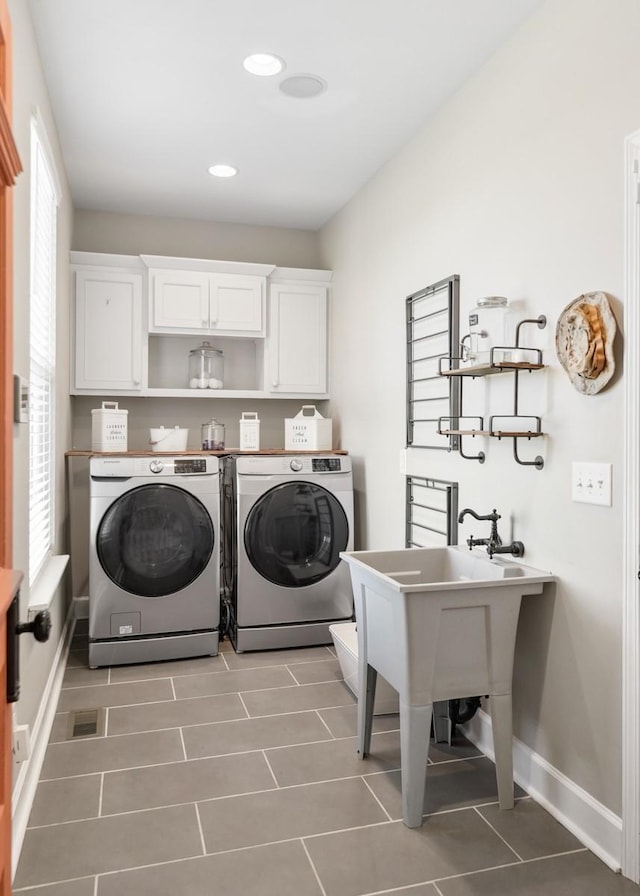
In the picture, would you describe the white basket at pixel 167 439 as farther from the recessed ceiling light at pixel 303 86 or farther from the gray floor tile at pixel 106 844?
the gray floor tile at pixel 106 844

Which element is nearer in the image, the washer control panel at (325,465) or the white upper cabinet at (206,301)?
the washer control panel at (325,465)

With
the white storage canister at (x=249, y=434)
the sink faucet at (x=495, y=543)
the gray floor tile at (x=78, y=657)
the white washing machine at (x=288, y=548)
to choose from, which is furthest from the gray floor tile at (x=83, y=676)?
the sink faucet at (x=495, y=543)

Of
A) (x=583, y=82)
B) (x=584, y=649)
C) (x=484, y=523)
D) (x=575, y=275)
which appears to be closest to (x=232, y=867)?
(x=584, y=649)

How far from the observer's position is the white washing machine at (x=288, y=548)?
11.8 feet

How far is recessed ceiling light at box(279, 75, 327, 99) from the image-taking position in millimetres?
2699

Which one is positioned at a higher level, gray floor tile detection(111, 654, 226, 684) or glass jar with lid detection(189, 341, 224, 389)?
glass jar with lid detection(189, 341, 224, 389)

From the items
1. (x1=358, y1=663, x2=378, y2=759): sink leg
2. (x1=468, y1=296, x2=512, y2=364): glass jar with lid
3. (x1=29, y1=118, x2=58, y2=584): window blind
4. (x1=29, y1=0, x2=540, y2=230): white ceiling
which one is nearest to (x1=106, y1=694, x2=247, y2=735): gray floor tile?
(x1=358, y1=663, x2=378, y2=759): sink leg

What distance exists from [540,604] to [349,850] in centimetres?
96

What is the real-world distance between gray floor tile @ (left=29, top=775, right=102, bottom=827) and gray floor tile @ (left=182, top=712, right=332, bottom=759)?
14.6 inches

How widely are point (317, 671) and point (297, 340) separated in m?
2.14

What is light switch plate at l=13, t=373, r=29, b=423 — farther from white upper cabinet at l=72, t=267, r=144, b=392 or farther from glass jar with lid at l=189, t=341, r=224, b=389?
glass jar with lid at l=189, t=341, r=224, b=389

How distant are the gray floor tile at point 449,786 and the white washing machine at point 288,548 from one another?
1.32 meters

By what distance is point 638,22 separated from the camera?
5.78 ft

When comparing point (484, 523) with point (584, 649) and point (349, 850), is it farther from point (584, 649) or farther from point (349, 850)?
point (349, 850)
